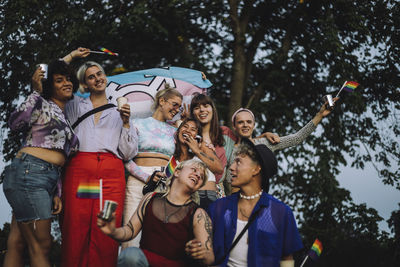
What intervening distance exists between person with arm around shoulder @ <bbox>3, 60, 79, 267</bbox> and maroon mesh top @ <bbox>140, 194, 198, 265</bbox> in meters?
0.83

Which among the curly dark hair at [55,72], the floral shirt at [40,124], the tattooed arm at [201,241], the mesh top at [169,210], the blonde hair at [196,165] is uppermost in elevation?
the curly dark hair at [55,72]

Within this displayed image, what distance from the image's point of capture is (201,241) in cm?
319

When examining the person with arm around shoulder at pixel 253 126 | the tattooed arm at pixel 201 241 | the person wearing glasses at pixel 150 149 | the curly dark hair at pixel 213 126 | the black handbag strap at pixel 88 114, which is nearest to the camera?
the tattooed arm at pixel 201 241

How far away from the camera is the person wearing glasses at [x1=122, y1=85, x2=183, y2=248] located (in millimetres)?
4129

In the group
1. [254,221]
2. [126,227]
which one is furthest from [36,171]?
[254,221]

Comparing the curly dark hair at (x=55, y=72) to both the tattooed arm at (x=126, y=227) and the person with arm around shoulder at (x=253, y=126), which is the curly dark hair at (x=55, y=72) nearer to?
the tattooed arm at (x=126, y=227)

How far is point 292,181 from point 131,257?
931 centimetres

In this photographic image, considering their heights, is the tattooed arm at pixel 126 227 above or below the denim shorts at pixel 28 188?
below

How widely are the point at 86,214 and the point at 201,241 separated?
114cm

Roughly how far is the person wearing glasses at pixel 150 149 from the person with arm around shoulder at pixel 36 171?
2.15 feet

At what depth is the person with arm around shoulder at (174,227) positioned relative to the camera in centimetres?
311

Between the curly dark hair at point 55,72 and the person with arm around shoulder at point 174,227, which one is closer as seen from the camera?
the person with arm around shoulder at point 174,227

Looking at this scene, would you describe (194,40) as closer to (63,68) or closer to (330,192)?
(330,192)

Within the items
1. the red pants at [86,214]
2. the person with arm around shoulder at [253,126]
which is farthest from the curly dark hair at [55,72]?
the person with arm around shoulder at [253,126]
